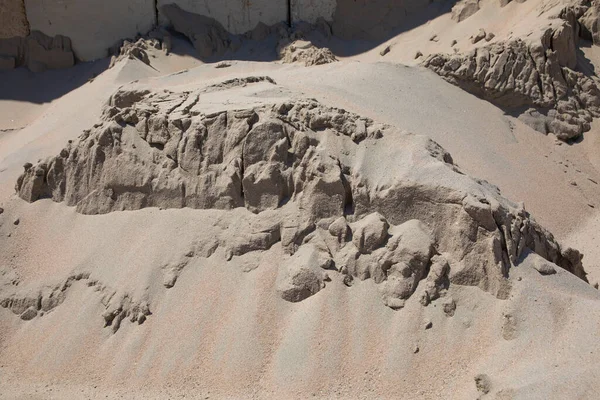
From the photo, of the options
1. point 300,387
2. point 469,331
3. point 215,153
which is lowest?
point 300,387

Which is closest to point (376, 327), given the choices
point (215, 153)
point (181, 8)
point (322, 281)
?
point (322, 281)

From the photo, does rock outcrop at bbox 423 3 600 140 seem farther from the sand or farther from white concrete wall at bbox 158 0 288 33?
white concrete wall at bbox 158 0 288 33

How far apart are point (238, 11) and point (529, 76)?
7.08m

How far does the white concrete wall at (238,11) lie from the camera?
13.2m

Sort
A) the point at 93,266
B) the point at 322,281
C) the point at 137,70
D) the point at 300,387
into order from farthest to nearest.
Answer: the point at 137,70 < the point at 93,266 < the point at 322,281 < the point at 300,387

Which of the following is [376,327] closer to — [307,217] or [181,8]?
[307,217]

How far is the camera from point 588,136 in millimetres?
9383

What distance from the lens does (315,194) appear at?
5355 millimetres

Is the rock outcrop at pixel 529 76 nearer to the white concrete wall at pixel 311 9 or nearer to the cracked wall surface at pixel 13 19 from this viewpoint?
the white concrete wall at pixel 311 9

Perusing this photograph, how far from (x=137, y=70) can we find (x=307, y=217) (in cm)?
745

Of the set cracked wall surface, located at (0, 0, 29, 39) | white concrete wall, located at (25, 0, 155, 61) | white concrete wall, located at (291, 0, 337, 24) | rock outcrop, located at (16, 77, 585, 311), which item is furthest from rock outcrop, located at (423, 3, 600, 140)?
cracked wall surface, located at (0, 0, 29, 39)

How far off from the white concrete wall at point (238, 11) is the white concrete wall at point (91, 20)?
0.52 m

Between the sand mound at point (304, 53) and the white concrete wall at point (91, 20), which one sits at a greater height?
the white concrete wall at point (91, 20)

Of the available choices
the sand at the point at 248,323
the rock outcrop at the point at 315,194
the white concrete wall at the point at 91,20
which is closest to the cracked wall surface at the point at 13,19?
the white concrete wall at the point at 91,20
